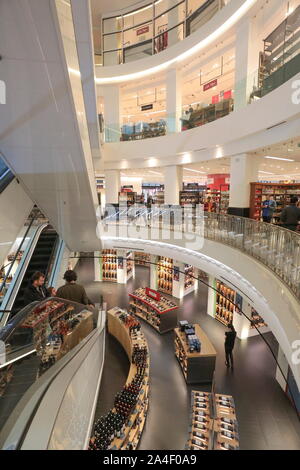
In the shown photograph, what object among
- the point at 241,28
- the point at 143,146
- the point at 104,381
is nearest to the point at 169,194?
the point at 143,146

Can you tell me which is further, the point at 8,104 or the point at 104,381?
the point at 104,381

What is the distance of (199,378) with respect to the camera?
7086mm

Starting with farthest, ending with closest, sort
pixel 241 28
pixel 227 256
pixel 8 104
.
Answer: pixel 241 28, pixel 227 256, pixel 8 104

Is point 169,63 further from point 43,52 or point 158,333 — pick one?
point 158,333

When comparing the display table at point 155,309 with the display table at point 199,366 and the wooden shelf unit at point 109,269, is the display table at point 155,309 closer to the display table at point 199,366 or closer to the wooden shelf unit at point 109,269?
the display table at point 199,366

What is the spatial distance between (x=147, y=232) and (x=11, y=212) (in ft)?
21.8

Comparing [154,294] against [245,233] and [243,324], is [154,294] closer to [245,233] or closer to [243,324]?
[243,324]

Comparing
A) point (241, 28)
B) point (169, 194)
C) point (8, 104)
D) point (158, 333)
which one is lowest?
point (158, 333)

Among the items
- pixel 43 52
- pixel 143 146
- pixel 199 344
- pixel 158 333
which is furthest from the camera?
pixel 143 146

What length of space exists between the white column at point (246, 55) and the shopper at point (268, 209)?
3209mm

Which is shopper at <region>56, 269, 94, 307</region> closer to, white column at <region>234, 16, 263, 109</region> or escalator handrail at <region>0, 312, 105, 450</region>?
escalator handrail at <region>0, 312, 105, 450</region>

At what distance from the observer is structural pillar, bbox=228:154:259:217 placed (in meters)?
8.02

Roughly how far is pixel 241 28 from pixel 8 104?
8657 mm

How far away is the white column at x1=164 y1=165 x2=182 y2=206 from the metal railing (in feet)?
7.34
